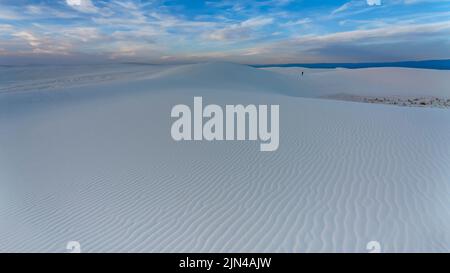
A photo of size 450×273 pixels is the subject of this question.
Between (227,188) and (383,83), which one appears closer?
(227,188)

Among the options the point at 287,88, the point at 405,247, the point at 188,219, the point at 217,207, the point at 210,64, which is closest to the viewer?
the point at 405,247

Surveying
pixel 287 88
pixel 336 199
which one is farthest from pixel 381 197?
pixel 287 88

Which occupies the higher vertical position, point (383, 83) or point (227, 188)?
point (383, 83)

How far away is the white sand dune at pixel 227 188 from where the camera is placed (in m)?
4.37

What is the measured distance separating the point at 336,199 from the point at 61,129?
9.37 meters

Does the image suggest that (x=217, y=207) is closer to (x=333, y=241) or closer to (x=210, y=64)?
(x=333, y=241)

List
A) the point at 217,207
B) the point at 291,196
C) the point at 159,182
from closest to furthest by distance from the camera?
the point at 217,207
the point at 291,196
the point at 159,182

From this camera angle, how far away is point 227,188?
6.09 metres

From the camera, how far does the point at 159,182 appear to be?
6.46m

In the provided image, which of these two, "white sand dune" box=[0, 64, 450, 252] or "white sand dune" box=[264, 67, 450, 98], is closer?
"white sand dune" box=[0, 64, 450, 252]

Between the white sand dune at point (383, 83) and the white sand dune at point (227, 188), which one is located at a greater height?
the white sand dune at point (383, 83)

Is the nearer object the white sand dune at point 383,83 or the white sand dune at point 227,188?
the white sand dune at point 227,188

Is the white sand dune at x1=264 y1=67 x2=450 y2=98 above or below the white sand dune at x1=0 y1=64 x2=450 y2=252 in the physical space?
above

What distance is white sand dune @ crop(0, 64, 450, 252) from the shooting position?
4371mm
